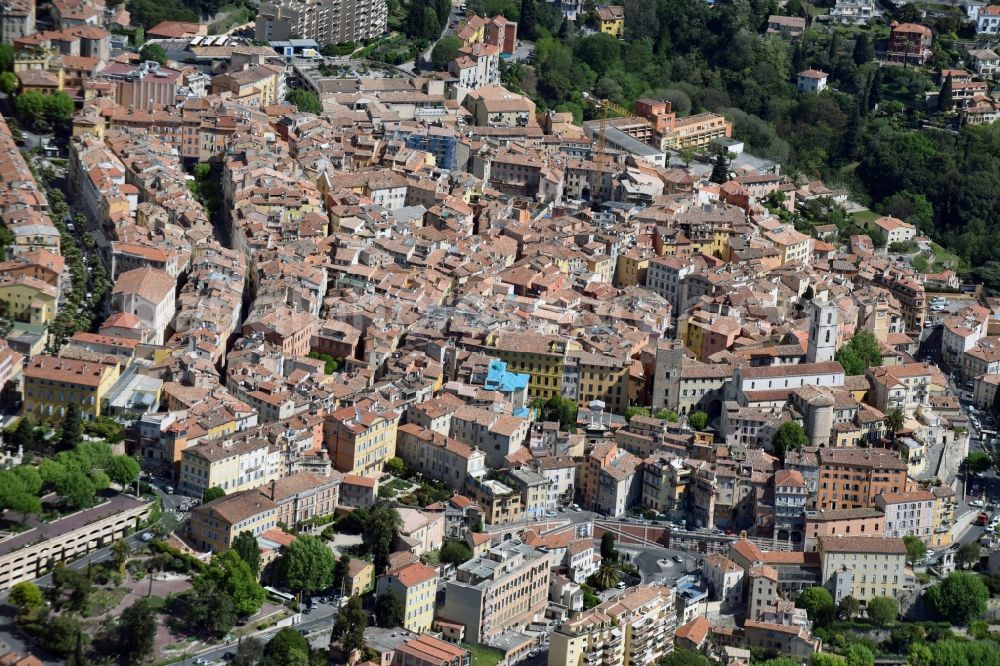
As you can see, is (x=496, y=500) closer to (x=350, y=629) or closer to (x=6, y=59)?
(x=350, y=629)

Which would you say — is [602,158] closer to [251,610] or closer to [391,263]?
[391,263]

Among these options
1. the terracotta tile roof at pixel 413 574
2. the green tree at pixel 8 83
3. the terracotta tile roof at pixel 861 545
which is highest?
the green tree at pixel 8 83

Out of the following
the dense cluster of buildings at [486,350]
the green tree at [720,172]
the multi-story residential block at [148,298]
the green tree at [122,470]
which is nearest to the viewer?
the green tree at [122,470]

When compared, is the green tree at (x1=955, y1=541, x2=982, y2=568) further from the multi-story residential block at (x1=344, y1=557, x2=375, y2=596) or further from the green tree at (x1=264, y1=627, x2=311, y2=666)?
the green tree at (x1=264, y1=627, x2=311, y2=666)

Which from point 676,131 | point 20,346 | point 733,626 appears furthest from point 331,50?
point 733,626

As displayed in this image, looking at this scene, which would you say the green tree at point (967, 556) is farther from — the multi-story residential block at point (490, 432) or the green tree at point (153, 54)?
the green tree at point (153, 54)

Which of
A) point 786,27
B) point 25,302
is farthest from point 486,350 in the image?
point 786,27

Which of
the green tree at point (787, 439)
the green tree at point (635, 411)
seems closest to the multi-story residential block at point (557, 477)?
the green tree at point (635, 411)
